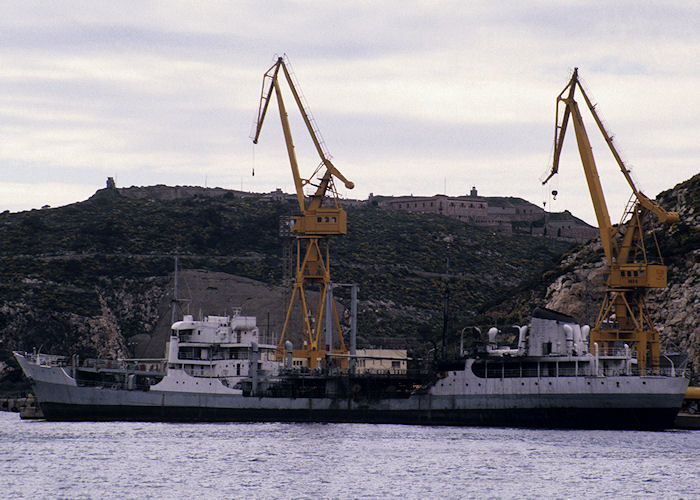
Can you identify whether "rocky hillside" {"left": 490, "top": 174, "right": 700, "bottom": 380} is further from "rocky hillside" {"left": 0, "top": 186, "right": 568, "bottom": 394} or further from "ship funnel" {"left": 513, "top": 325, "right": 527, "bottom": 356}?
"ship funnel" {"left": 513, "top": 325, "right": 527, "bottom": 356}

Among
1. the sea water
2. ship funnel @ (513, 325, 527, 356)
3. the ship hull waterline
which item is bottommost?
the sea water

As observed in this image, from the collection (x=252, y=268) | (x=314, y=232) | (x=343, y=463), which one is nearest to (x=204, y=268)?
(x=252, y=268)

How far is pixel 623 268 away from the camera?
79.4 m

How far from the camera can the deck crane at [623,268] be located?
78062 mm

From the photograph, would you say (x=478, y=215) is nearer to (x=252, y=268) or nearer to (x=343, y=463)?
(x=252, y=268)

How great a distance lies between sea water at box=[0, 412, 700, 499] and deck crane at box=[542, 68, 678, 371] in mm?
10620

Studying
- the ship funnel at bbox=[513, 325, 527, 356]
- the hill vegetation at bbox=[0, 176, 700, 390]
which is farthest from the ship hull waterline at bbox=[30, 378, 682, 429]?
the hill vegetation at bbox=[0, 176, 700, 390]

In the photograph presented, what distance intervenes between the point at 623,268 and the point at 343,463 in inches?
1372

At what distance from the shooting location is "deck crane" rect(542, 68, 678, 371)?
7806 cm

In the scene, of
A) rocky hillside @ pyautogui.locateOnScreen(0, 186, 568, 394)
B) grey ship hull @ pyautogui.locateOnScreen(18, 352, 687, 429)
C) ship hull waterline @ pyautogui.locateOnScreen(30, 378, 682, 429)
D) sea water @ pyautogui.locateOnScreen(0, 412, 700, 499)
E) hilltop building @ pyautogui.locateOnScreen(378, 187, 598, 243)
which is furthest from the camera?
hilltop building @ pyautogui.locateOnScreen(378, 187, 598, 243)

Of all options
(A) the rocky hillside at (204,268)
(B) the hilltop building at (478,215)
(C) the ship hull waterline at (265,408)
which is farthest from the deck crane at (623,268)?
(B) the hilltop building at (478,215)

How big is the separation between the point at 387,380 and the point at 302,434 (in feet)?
31.5

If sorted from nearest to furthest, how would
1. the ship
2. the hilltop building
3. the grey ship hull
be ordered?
the grey ship hull < the ship < the hilltop building

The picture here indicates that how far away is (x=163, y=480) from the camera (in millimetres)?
48562
